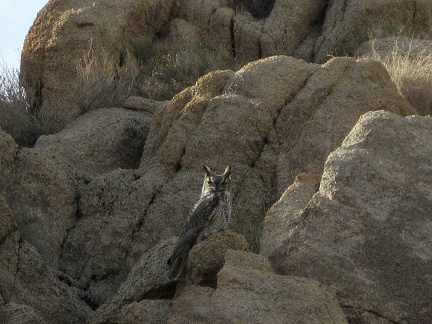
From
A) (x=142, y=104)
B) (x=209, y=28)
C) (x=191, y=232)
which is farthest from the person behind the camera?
(x=209, y=28)

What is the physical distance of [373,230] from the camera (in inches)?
400

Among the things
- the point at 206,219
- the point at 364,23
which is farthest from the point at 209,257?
the point at 364,23

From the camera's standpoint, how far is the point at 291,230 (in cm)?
1035

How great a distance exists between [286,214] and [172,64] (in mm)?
8424

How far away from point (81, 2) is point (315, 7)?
3.46 m

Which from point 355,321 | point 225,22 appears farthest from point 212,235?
point 225,22

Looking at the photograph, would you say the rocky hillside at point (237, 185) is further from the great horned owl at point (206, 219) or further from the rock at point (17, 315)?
the great horned owl at point (206, 219)

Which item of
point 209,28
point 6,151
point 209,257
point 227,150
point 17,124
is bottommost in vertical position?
point 209,257

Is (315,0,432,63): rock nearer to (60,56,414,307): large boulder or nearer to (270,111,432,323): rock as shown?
(60,56,414,307): large boulder

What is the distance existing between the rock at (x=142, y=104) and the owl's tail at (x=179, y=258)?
17.7 feet

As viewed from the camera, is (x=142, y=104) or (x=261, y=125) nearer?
(x=261, y=125)

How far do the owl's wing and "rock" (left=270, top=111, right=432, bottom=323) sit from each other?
710 millimetres

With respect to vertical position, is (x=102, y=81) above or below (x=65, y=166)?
above

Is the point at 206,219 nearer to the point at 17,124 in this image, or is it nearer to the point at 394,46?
the point at 17,124
